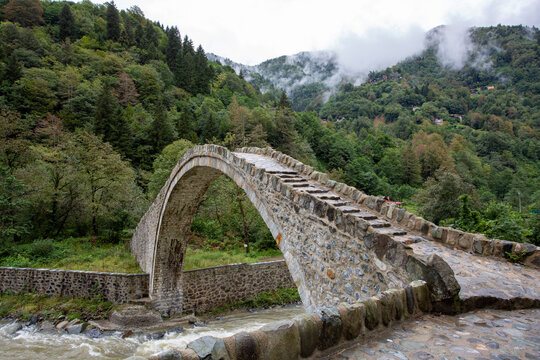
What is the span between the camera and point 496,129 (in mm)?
65812

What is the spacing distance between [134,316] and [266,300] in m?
6.58

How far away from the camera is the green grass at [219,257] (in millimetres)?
15809

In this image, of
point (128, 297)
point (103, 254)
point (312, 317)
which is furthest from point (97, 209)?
point (312, 317)

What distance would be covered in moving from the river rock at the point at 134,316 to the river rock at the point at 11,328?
336 centimetres

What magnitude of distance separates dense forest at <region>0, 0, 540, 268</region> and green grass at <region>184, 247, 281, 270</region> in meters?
1.23

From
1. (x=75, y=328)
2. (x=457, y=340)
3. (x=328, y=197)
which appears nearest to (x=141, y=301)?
(x=75, y=328)

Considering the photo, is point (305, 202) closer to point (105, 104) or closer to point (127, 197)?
point (127, 197)

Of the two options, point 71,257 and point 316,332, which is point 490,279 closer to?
point 316,332

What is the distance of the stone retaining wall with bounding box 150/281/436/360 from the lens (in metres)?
1.76

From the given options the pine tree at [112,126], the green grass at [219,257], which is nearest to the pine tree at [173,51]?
the pine tree at [112,126]

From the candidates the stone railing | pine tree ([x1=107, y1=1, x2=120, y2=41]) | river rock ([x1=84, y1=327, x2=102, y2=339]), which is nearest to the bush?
river rock ([x1=84, y1=327, x2=102, y2=339])

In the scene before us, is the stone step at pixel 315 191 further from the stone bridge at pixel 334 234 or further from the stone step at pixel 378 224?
the stone step at pixel 378 224

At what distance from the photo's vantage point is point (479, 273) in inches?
143

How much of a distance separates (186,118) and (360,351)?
31.7 m
